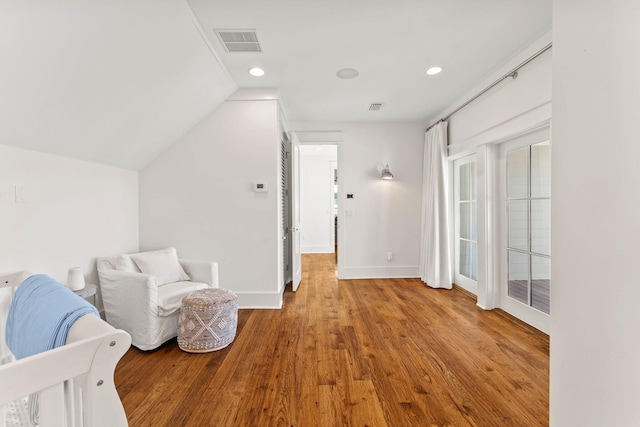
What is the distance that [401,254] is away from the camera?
4379mm

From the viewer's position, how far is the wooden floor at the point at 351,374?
1.48 metres

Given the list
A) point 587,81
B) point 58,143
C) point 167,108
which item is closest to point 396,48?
point 587,81

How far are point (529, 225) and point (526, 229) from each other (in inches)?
2.1

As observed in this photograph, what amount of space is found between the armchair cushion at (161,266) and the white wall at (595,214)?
2.76 meters

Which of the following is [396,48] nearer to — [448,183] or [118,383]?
[448,183]

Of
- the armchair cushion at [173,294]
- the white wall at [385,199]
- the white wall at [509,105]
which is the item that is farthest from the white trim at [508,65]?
the armchair cushion at [173,294]

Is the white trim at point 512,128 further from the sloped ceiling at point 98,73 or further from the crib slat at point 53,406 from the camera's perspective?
the crib slat at point 53,406

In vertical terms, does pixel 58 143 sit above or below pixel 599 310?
above

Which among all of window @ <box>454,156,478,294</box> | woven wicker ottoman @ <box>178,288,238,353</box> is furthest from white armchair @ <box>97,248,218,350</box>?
window @ <box>454,156,478,294</box>

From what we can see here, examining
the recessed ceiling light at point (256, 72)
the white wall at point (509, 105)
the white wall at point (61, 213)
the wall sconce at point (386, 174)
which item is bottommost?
the white wall at point (61, 213)

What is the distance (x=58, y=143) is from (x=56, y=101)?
41cm

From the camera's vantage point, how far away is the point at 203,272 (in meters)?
2.71

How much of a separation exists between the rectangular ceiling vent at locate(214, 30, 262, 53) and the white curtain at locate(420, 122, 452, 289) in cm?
267

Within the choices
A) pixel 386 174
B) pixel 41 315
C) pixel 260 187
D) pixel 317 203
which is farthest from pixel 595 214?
pixel 317 203
